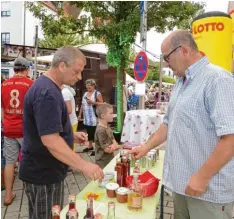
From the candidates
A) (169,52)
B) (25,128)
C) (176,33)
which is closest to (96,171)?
(25,128)

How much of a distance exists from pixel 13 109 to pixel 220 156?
283cm

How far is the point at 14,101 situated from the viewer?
365 cm

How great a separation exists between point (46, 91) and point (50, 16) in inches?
279

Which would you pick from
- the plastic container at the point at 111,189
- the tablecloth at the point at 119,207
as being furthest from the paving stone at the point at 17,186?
the plastic container at the point at 111,189

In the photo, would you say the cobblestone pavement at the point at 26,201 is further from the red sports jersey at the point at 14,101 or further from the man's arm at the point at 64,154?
the man's arm at the point at 64,154

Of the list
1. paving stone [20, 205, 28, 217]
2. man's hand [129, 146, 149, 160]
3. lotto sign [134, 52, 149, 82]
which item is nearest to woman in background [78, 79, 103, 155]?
lotto sign [134, 52, 149, 82]

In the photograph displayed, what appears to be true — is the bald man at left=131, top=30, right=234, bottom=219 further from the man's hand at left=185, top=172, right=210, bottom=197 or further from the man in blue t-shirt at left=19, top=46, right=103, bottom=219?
the man in blue t-shirt at left=19, top=46, right=103, bottom=219

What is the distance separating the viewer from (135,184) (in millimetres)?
1979

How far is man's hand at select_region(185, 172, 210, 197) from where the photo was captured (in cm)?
160

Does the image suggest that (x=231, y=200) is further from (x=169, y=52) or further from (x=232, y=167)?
(x=169, y=52)

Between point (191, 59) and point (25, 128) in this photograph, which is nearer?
point (191, 59)

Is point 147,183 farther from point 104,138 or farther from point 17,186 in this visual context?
point 17,186

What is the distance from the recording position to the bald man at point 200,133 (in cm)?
156

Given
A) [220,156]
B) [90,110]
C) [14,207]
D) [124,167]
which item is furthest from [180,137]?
[90,110]
